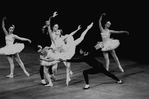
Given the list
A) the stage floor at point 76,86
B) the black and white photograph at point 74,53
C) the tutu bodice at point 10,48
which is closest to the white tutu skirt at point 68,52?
the black and white photograph at point 74,53

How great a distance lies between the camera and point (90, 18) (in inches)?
472

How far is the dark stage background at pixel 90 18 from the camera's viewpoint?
1080cm

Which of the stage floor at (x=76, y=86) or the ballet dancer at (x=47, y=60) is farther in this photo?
the ballet dancer at (x=47, y=60)

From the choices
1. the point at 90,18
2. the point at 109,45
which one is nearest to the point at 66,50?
the point at 109,45

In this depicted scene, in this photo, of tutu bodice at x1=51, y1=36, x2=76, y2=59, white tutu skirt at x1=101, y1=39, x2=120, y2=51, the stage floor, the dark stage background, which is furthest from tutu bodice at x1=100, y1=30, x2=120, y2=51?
the dark stage background

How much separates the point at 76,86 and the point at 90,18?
21.0ft

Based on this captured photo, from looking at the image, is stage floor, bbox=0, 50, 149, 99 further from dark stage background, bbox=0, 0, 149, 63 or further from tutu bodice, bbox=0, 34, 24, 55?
dark stage background, bbox=0, 0, 149, 63

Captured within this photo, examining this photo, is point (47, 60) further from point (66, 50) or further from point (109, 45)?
point (109, 45)

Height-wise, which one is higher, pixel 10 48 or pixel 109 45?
pixel 10 48

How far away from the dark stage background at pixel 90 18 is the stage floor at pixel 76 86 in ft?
7.02

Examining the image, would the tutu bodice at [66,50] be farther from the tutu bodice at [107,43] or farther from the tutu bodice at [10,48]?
the tutu bodice at [107,43]

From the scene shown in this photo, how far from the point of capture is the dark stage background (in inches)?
425

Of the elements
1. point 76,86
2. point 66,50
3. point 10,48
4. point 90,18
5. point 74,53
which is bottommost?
point 76,86

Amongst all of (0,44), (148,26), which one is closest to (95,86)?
(148,26)
